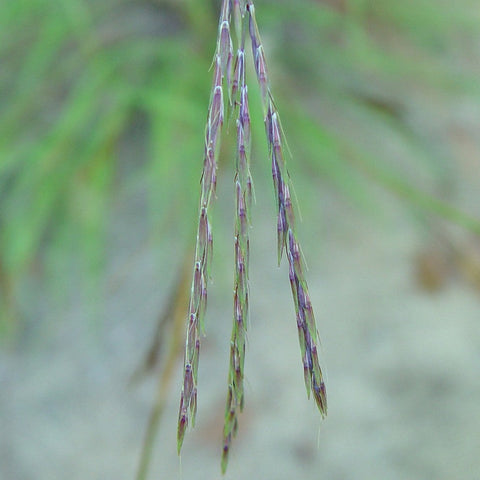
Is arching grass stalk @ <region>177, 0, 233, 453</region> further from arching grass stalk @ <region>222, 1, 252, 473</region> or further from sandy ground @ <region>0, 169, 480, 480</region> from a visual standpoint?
sandy ground @ <region>0, 169, 480, 480</region>

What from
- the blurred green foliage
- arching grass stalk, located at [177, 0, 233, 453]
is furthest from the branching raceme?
the blurred green foliage

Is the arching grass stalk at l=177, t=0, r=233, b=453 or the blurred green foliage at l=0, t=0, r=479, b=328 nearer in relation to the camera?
the arching grass stalk at l=177, t=0, r=233, b=453

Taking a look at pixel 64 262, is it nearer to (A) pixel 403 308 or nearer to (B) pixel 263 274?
(B) pixel 263 274

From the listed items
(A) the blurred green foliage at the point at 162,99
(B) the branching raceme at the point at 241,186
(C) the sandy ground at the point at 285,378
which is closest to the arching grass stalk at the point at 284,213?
(B) the branching raceme at the point at 241,186

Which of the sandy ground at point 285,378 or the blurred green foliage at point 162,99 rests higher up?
the blurred green foliage at point 162,99

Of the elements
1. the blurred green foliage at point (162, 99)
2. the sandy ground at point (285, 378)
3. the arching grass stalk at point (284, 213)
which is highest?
the arching grass stalk at point (284, 213)

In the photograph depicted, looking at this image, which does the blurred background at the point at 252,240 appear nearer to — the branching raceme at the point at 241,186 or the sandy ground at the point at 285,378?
the sandy ground at the point at 285,378

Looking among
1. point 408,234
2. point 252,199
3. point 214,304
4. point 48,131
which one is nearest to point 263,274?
point 214,304

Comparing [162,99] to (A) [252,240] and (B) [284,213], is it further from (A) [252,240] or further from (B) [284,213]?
(B) [284,213]
